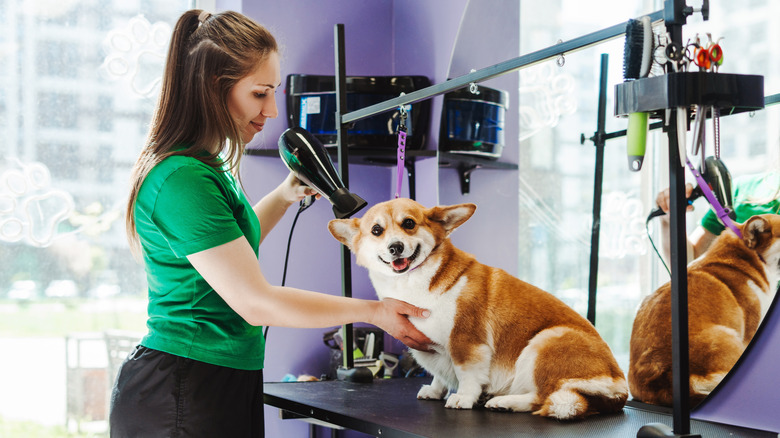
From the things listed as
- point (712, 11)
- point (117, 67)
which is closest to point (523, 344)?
point (712, 11)

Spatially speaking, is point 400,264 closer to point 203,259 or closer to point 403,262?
point 403,262

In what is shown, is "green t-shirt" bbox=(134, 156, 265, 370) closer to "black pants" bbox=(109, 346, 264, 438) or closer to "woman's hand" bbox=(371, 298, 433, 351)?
"black pants" bbox=(109, 346, 264, 438)

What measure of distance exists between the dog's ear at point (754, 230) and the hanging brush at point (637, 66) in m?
0.52

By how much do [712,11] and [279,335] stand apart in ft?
5.86

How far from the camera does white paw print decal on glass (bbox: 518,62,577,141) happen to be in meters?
2.34

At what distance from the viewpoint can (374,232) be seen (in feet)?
4.82

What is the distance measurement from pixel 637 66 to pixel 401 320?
0.71m

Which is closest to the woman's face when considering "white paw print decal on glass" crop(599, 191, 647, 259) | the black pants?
the black pants

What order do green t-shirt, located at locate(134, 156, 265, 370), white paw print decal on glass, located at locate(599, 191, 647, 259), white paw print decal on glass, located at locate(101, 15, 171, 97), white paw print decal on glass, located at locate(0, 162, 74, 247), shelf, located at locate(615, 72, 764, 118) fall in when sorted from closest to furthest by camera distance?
shelf, located at locate(615, 72, 764, 118)
green t-shirt, located at locate(134, 156, 265, 370)
white paw print decal on glass, located at locate(599, 191, 647, 259)
white paw print decal on glass, located at locate(0, 162, 74, 247)
white paw print decal on glass, located at locate(101, 15, 171, 97)

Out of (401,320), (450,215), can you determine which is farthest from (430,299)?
(450,215)

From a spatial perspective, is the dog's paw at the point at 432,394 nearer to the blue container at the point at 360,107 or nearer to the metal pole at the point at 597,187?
the metal pole at the point at 597,187

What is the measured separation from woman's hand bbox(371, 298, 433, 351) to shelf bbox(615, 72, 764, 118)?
662 mm

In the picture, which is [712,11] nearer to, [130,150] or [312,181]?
Answer: [312,181]

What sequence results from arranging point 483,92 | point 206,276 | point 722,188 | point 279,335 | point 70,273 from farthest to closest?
point 279,335
point 70,273
point 483,92
point 722,188
point 206,276
